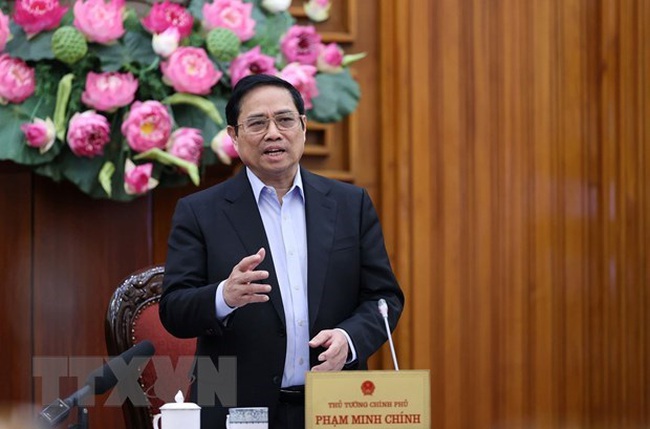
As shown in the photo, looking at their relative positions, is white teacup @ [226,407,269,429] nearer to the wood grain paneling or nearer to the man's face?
the man's face

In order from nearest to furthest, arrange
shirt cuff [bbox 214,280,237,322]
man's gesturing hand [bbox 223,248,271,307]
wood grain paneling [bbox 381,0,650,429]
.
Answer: man's gesturing hand [bbox 223,248,271,307] < shirt cuff [bbox 214,280,237,322] < wood grain paneling [bbox 381,0,650,429]

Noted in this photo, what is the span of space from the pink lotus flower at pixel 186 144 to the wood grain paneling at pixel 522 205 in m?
0.76

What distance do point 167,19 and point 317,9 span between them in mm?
619

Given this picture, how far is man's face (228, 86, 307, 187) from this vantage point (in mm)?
2238

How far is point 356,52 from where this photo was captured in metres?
3.77

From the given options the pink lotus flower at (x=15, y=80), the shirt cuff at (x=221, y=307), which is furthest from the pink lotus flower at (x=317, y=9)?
the shirt cuff at (x=221, y=307)

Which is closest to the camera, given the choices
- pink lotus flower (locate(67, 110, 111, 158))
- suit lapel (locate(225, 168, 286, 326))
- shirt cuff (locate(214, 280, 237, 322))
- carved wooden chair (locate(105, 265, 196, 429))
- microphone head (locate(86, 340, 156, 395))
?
microphone head (locate(86, 340, 156, 395))

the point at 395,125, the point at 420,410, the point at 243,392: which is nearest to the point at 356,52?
the point at 395,125

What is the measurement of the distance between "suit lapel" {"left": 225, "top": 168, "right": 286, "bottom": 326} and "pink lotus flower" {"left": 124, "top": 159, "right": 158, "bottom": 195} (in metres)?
0.82

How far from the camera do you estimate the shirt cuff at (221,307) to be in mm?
2092

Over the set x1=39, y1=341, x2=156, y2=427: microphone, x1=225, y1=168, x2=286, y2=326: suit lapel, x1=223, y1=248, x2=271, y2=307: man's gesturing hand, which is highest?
x1=225, y1=168, x2=286, y2=326: suit lapel

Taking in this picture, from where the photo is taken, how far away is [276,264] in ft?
7.34

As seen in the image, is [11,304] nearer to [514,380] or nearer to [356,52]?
[356,52]

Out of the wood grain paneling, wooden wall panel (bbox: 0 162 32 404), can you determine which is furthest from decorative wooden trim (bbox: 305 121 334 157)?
wooden wall panel (bbox: 0 162 32 404)
